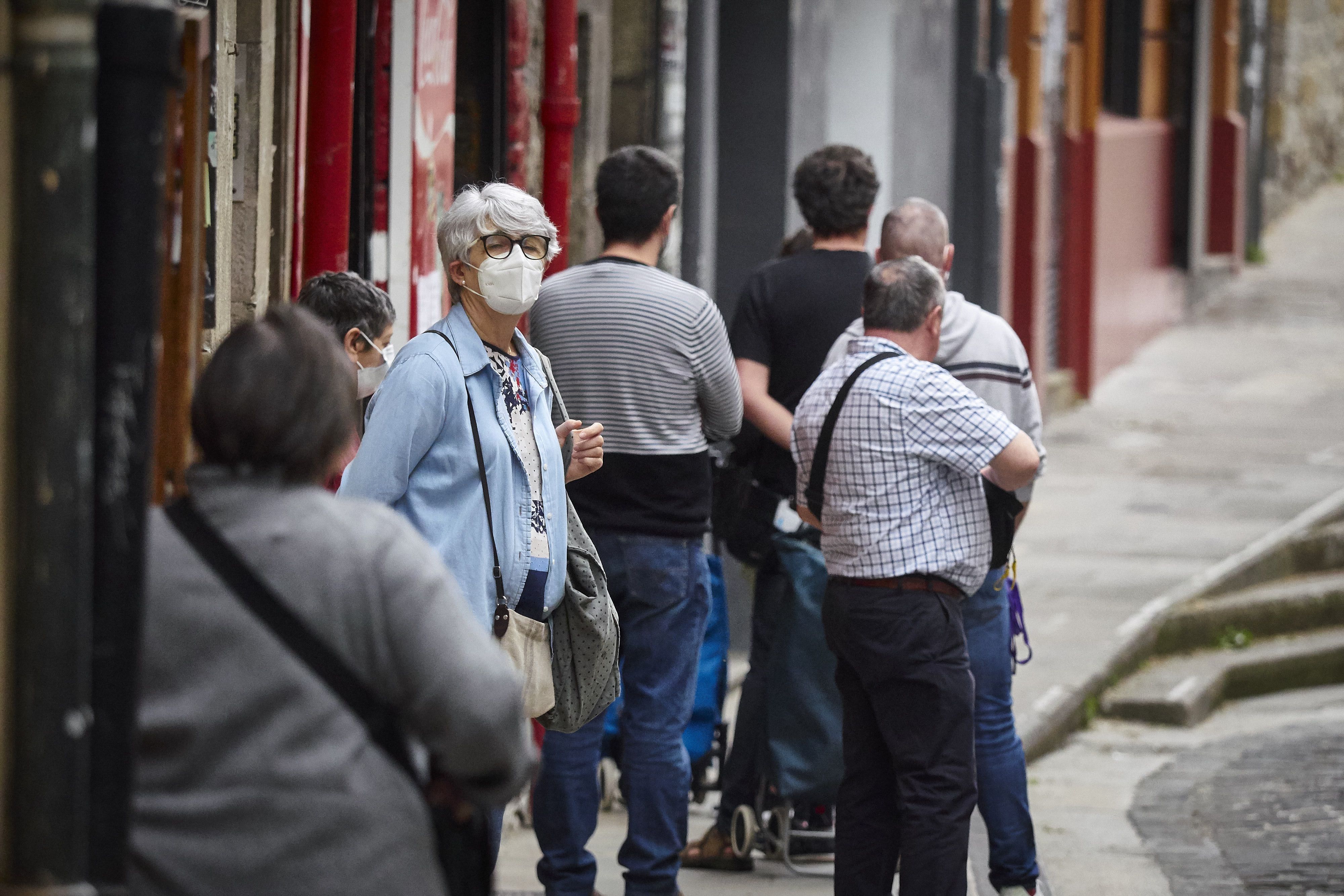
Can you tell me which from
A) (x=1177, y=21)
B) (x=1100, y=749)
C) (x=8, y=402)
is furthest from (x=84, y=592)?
(x=1177, y=21)

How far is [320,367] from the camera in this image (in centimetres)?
230

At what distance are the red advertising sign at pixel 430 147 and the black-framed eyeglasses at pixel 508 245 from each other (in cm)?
154

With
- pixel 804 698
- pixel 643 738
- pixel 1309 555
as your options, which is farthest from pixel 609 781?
pixel 1309 555

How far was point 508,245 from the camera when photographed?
3.75 meters

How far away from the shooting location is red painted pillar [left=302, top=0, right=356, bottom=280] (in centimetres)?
474

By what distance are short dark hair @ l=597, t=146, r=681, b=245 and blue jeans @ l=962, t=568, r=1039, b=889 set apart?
116 centimetres

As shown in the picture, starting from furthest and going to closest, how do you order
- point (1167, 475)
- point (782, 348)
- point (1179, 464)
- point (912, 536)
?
point (1179, 464) < point (1167, 475) < point (782, 348) < point (912, 536)

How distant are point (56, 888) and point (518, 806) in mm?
3918

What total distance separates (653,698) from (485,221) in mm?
1363

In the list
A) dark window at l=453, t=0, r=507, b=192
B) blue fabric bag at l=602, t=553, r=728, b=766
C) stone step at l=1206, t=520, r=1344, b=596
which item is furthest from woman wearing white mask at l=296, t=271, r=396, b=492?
stone step at l=1206, t=520, r=1344, b=596

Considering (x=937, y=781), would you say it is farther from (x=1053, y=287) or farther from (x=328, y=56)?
(x=1053, y=287)

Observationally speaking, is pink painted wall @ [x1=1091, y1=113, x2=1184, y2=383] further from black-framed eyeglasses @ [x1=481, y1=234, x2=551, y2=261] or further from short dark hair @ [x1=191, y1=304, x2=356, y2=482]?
short dark hair @ [x1=191, y1=304, x2=356, y2=482]

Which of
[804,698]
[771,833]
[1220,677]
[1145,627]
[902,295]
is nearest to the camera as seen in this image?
[902,295]

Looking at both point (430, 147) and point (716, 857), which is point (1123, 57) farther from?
point (716, 857)
